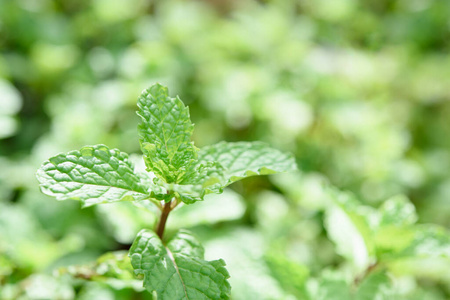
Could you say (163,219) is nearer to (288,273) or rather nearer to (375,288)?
(288,273)

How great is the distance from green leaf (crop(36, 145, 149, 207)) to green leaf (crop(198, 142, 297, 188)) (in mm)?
136

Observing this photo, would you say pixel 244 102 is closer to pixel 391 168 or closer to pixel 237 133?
pixel 237 133

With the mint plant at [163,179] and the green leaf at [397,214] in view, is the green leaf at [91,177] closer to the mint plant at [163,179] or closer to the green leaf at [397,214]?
the mint plant at [163,179]

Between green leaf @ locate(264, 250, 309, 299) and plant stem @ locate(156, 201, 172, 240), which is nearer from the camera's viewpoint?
plant stem @ locate(156, 201, 172, 240)

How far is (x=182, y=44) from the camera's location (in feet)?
6.28

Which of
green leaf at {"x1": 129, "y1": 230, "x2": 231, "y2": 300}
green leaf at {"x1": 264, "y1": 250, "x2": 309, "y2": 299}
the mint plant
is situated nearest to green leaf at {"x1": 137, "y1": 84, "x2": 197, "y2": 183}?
the mint plant

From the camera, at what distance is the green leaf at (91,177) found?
621 mm

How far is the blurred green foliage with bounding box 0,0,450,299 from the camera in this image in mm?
925

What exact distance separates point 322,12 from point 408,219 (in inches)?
63.4

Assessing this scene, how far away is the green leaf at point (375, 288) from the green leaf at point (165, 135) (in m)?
0.43

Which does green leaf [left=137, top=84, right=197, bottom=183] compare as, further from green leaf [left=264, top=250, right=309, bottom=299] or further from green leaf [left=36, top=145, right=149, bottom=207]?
green leaf [left=264, top=250, right=309, bottom=299]

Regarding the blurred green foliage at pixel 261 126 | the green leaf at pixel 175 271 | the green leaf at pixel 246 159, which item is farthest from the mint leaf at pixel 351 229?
the green leaf at pixel 175 271

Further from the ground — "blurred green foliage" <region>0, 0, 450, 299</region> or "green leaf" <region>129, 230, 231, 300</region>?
"blurred green foliage" <region>0, 0, 450, 299</region>

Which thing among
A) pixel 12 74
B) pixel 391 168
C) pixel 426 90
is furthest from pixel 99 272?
pixel 426 90
